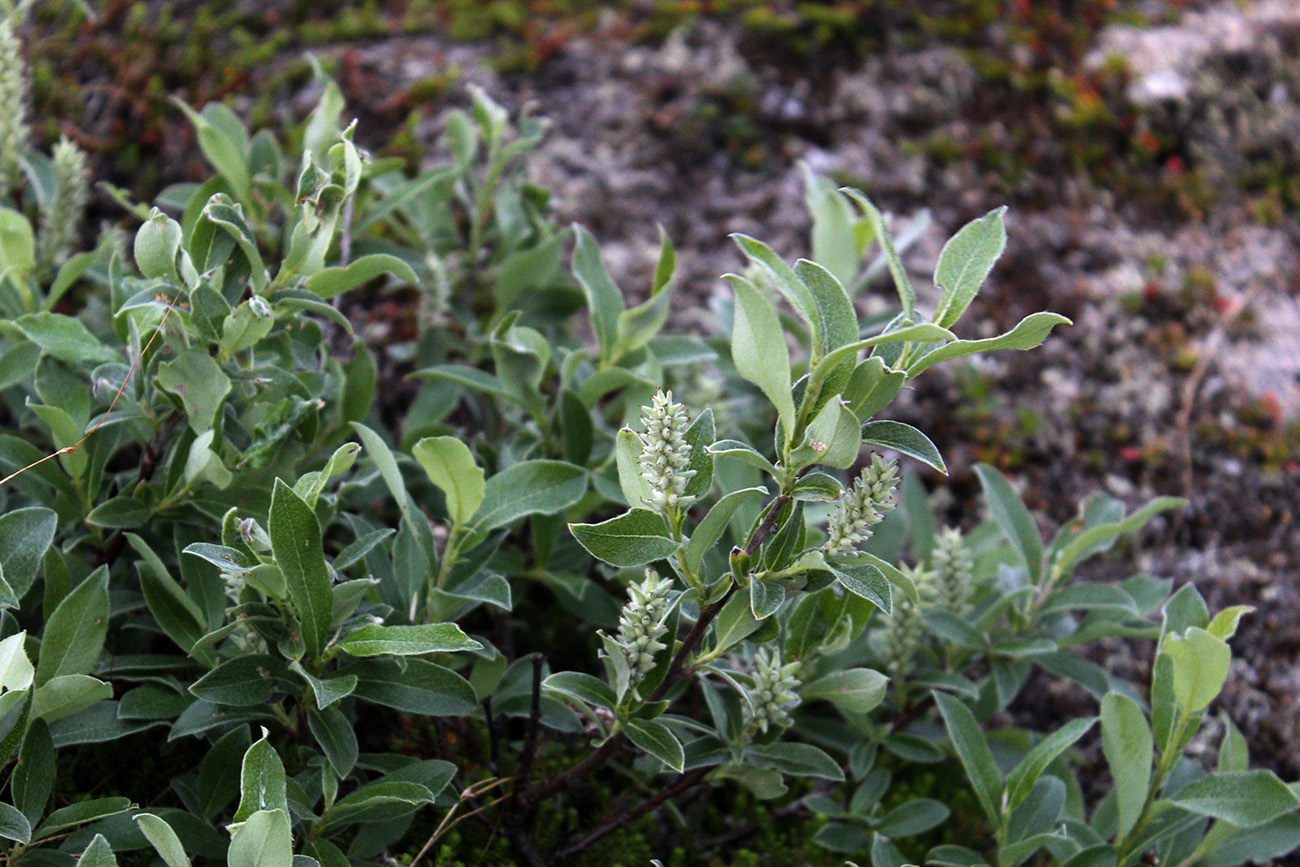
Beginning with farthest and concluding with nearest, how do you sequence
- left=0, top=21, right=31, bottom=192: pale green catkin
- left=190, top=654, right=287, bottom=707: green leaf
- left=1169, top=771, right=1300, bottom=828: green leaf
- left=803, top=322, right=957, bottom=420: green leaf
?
left=0, top=21, right=31, bottom=192: pale green catkin
left=1169, top=771, right=1300, bottom=828: green leaf
left=190, top=654, right=287, bottom=707: green leaf
left=803, top=322, right=957, bottom=420: green leaf

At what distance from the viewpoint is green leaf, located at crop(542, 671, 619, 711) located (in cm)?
156

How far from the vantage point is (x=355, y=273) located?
173 centimetres

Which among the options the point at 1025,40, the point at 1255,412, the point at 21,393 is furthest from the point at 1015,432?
the point at 21,393

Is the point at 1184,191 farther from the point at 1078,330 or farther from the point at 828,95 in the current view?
the point at 828,95

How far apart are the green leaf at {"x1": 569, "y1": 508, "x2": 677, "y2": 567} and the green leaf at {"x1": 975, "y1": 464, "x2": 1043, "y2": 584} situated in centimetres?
100

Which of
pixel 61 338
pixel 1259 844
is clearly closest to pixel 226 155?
pixel 61 338

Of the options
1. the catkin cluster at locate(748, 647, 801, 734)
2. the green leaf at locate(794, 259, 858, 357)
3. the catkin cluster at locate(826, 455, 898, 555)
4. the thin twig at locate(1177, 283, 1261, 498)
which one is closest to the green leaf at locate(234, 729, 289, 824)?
the catkin cluster at locate(748, 647, 801, 734)

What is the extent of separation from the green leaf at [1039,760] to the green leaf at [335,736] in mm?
1156

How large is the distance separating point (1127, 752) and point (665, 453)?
1.04 meters

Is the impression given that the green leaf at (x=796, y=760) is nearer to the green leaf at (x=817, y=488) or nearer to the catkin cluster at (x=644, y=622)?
the catkin cluster at (x=644, y=622)

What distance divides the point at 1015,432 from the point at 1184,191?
1.28m

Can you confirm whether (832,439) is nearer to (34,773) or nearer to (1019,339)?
(1019,339)

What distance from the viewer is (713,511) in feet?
4.66

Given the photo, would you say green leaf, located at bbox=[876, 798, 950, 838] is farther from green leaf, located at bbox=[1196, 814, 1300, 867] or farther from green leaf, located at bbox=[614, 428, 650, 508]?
green leaf, located at bbox=[614, 428, 650, 508]
